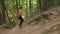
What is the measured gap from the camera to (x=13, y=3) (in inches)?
1116

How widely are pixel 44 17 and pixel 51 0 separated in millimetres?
4980

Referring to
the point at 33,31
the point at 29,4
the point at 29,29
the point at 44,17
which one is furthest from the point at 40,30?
the point at 29,4

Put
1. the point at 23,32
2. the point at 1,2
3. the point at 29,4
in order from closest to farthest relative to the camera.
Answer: the point at 23,32, the point at 1,2, the point at 29,4

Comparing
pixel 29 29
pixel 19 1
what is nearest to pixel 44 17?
pixel 29 29

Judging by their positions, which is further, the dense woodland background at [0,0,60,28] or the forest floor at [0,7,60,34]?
the dense woodland background at [0,0,60,28]

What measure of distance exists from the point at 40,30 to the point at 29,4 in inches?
602

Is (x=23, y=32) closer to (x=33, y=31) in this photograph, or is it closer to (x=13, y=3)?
(x=33, y=31)

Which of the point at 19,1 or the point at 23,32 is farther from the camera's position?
the point at 19,1

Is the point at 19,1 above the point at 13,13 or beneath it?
above

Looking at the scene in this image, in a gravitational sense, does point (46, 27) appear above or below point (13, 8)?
above

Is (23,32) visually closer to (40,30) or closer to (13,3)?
(40,30)

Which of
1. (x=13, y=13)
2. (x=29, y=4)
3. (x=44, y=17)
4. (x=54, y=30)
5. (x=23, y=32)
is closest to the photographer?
(x=54, y=30)

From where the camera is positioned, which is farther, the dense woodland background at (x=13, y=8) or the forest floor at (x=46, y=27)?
the dense woodland background at (x=13, y=8)

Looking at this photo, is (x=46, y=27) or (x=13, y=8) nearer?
(x=46, y=27)
